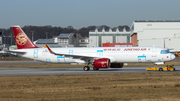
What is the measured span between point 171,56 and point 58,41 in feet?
474

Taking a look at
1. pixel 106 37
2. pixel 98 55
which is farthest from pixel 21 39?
pixel 106 37

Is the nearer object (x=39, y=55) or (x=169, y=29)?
(x=39, y=55)

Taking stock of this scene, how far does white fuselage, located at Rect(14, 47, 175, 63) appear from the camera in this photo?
3334 cm

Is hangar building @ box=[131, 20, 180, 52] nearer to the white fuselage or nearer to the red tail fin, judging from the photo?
the white fuselage

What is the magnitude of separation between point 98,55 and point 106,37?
115 m

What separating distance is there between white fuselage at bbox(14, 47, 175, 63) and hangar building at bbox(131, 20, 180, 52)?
68.2 metres

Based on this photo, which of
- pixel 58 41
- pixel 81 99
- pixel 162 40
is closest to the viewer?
pixel 81 99

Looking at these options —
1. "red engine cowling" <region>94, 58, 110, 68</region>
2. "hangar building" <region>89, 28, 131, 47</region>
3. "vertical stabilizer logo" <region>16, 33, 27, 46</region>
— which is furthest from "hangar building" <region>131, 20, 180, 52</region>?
"vertical stabilizer logo" <region>16, 33, 27, 46</region>

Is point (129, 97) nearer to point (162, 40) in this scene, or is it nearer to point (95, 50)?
point (95, 50)

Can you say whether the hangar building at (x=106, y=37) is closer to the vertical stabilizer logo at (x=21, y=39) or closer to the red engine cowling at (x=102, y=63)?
the vertical stabilizer logo at (x=21, y=39)

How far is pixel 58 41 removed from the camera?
173m

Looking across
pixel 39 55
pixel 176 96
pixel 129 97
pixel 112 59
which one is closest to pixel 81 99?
pixel 129 97

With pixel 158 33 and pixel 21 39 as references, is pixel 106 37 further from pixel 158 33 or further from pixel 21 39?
pixel 21 39

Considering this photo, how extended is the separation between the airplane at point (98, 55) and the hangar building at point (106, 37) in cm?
10664
